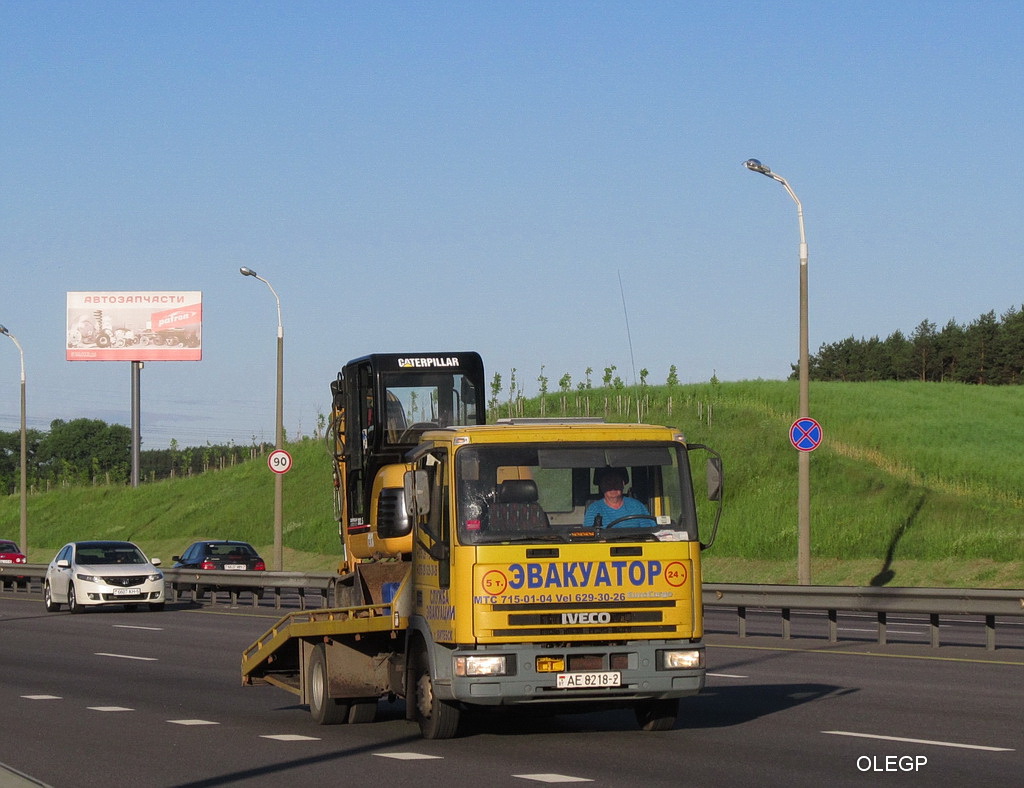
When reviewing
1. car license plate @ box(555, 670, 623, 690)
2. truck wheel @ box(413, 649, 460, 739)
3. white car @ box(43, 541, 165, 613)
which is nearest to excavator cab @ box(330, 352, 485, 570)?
truck wheel @ box(413, 649, 460, 739)

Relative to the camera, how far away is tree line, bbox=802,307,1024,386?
12325cm

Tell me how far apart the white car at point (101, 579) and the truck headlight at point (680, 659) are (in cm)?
2255

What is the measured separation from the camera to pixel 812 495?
55.3 meters

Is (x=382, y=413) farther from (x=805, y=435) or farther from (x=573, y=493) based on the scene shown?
(x=805, y=435)

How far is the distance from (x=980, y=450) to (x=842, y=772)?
60.9 m

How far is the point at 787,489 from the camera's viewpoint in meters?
57.9

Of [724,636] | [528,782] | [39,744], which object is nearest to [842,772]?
[528,782]

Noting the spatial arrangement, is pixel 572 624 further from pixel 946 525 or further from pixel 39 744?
pixel 946 525

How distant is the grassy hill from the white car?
1659cm

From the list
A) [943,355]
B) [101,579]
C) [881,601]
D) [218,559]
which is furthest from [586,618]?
[943,355]

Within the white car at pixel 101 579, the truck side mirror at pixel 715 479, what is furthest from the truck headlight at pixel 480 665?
the white car at pixel 101 579

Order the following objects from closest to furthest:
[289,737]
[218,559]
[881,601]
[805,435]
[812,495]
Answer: [289,737] → [881,601] → [805,435] → [218,559] → [812,495]

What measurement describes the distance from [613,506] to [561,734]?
1.98 m

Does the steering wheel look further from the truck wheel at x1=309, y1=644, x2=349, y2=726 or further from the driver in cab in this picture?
the truck wheel at x1=309, y1=644, x2=349, y2=726
